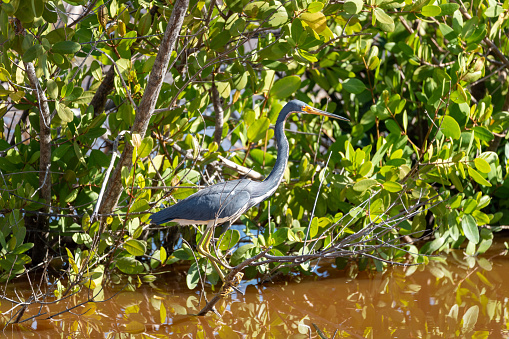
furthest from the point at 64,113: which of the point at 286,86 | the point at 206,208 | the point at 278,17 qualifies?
the point at 286,86

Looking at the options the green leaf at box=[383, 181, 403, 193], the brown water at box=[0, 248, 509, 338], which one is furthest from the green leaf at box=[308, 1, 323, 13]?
the brown water at box=[0, 248, 509, 338]

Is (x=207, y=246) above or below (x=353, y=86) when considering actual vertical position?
below

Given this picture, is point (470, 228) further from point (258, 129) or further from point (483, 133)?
point (258, 129)

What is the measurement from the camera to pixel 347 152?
3.45m

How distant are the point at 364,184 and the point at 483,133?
1036mm

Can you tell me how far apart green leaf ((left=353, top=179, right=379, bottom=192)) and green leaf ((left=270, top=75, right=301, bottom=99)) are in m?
0.85

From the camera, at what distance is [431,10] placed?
313cm

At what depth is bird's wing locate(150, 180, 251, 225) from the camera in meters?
3.06

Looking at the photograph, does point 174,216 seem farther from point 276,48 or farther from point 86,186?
point 276,48

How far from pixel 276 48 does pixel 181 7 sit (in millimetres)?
700

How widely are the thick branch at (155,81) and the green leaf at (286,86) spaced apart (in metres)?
1.20

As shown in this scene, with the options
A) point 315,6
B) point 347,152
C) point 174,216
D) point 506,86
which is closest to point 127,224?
point 174,216

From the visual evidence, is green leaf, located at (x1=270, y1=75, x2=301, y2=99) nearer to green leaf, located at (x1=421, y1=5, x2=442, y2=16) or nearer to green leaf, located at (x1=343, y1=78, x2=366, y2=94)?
green leaf, located at (x1=343, y1=78, x2=366, y2=94)

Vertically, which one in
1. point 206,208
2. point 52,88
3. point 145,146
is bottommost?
point 206,208
